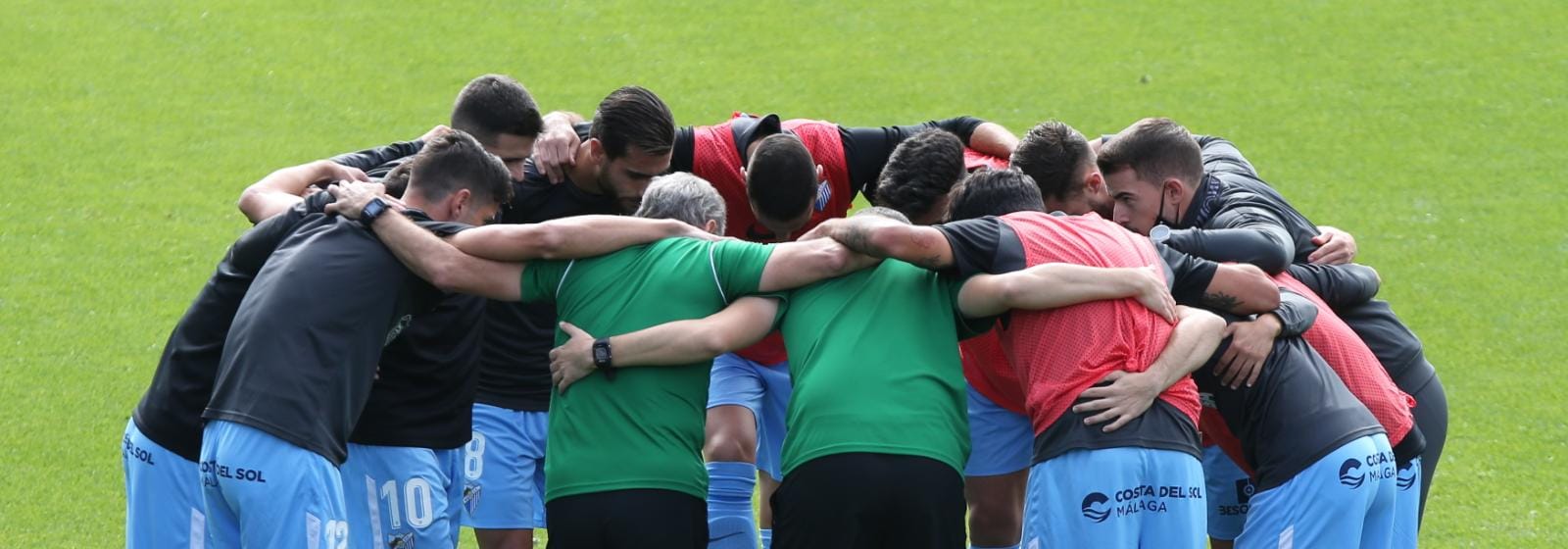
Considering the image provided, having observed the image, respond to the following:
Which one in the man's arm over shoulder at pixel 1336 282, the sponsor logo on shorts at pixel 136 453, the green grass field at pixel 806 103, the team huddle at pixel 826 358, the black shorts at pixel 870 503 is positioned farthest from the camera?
the green grass field at pixel 806 103

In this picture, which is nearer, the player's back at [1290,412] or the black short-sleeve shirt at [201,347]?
the player's back at [1290,412]

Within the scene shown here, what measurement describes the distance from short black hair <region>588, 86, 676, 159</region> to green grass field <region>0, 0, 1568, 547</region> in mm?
4664

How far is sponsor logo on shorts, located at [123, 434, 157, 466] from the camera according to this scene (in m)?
5.78

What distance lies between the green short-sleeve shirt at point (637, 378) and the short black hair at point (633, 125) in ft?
4.31

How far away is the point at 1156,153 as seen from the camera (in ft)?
20.3

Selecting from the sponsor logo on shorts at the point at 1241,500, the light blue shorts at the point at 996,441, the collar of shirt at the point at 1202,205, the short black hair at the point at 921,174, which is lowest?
the sponsor logo on shorts at the point at 1241,500

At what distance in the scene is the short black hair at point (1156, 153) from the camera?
6182 mm

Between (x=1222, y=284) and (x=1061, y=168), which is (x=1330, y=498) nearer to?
(x=1222, y=284)

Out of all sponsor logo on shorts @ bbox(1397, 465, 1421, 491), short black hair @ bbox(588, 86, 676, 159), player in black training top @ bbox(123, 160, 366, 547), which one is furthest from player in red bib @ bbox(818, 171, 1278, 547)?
player in black training top @ bbox(123, 160, 366, 547)

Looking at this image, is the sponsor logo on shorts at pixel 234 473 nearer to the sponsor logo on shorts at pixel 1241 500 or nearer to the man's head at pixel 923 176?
the man's head at pixel 923 176

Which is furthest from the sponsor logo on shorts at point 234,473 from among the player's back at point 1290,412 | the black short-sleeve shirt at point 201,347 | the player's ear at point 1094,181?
the player's back at point 1290,412

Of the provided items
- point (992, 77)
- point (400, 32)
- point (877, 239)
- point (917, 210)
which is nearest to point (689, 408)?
point (877, 239)

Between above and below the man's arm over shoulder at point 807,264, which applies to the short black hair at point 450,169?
above

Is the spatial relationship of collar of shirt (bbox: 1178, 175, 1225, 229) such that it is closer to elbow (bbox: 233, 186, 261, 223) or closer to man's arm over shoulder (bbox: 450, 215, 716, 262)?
man's arm over shoulder (bbox: 450, 215, 716, 262)
